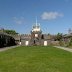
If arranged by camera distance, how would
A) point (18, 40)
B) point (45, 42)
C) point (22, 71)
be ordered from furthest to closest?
point (18, 40) → point (45, 42) → point (22, 71)

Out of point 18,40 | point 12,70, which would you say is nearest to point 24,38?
point 18,40

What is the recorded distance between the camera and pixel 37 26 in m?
108

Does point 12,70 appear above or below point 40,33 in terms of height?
below

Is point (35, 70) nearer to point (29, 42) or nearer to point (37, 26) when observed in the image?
point (29, 42)

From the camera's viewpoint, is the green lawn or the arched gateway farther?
the arched gateway

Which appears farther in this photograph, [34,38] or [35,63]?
[34,38]

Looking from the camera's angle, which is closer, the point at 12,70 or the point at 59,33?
the point at 12,70

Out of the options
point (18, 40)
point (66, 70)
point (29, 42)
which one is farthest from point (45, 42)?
point (66, 70)

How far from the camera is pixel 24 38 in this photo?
105 m

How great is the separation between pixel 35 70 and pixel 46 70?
69 cm

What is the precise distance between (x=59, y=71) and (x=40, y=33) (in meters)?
88.0

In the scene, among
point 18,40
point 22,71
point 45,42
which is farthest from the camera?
point 18,40

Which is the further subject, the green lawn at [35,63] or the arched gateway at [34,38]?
the arched gateway at [34,38]

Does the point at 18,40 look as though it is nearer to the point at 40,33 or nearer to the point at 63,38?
the point at 40,33
